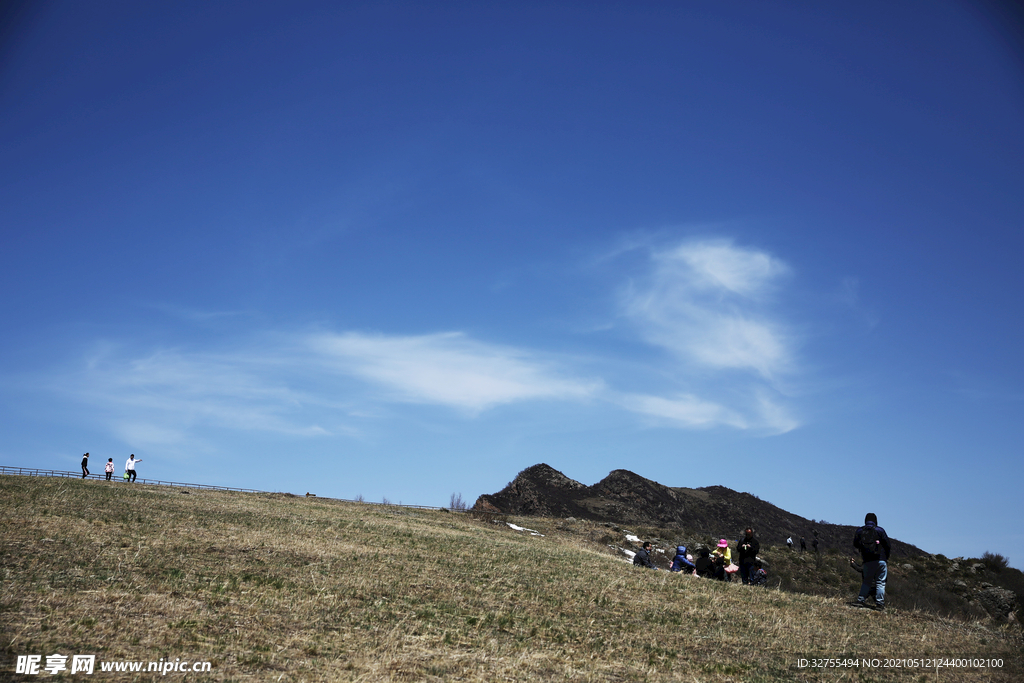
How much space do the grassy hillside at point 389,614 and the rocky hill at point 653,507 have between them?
36.6 m

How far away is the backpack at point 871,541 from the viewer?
16.6 meters

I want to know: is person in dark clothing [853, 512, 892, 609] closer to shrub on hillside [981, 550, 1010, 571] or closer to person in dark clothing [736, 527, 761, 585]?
person in dark clothing [736, 527, 761, 585]

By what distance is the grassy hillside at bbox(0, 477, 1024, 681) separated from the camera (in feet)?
30.6

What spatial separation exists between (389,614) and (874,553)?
12.7 meters

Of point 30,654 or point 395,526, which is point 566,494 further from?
point 30,654

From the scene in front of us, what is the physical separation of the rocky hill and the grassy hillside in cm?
3656

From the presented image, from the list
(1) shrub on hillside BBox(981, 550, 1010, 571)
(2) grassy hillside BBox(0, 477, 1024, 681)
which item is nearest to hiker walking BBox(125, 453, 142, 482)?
(2) grassy hillside BBox(0, 477, 1024, 681)

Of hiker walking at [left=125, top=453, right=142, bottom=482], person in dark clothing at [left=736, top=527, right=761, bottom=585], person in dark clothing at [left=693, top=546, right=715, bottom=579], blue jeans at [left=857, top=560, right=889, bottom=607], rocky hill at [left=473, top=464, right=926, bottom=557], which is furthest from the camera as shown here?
rocky hill at [left=473, top=464, right=926, bottom=557]

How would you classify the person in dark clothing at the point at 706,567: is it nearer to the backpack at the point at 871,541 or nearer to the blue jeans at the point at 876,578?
the blue jeans at the point at 876,578

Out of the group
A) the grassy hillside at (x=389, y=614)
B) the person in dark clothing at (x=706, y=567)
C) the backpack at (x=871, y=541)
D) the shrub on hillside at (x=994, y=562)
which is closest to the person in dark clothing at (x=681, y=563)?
the person in dark clothing at (x=706, y=567)

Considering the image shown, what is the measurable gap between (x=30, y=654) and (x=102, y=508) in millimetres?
14385

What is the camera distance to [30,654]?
821cm

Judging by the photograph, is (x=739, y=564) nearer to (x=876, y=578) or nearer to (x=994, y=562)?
(x=876, y=578)

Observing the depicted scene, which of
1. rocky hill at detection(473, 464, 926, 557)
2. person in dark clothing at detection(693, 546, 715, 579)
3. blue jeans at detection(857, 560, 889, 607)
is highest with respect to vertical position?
blue jeans at detection(857, 560, 889, 607)
